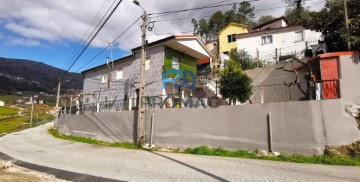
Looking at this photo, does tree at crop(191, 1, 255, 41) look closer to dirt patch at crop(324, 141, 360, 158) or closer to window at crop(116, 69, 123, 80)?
window at crop(116, 69, 123, 80)

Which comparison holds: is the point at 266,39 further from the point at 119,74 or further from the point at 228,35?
the point at 119,74

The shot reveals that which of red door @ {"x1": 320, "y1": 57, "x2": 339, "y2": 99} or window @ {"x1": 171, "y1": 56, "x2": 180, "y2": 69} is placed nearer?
red door @ {"x1": 320, "y1": 57, "x2": 339, "y2": 99}

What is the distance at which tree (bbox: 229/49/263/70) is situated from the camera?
2677 centimetres

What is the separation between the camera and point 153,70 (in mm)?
22641

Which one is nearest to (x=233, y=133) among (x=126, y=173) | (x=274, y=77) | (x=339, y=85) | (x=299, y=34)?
(x=339, y=85)

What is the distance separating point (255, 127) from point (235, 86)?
432 cm

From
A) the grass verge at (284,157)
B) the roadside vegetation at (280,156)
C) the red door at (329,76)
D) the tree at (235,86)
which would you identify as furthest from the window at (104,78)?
the red door at (329,76)

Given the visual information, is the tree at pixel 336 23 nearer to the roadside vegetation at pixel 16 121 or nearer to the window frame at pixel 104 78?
the window frame at pixel 104 78

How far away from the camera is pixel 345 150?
1055 centimetres

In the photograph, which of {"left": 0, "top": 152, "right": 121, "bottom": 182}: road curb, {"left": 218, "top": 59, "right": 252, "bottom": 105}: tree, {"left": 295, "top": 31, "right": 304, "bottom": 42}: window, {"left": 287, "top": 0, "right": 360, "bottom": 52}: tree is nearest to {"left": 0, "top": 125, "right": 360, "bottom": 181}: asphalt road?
{"left": 0, "top": 152, "right": 121, "bottom": 182}: road curb

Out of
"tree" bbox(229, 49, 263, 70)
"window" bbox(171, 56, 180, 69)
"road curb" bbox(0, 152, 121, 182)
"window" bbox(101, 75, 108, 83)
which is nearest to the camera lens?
"road curb" bbox(0, 152, 121, 182)

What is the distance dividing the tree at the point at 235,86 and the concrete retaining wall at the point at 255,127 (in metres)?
3.06

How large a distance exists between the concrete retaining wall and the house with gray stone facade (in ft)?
Answer: 12.8

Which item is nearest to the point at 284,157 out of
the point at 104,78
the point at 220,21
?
the point at 104,78
